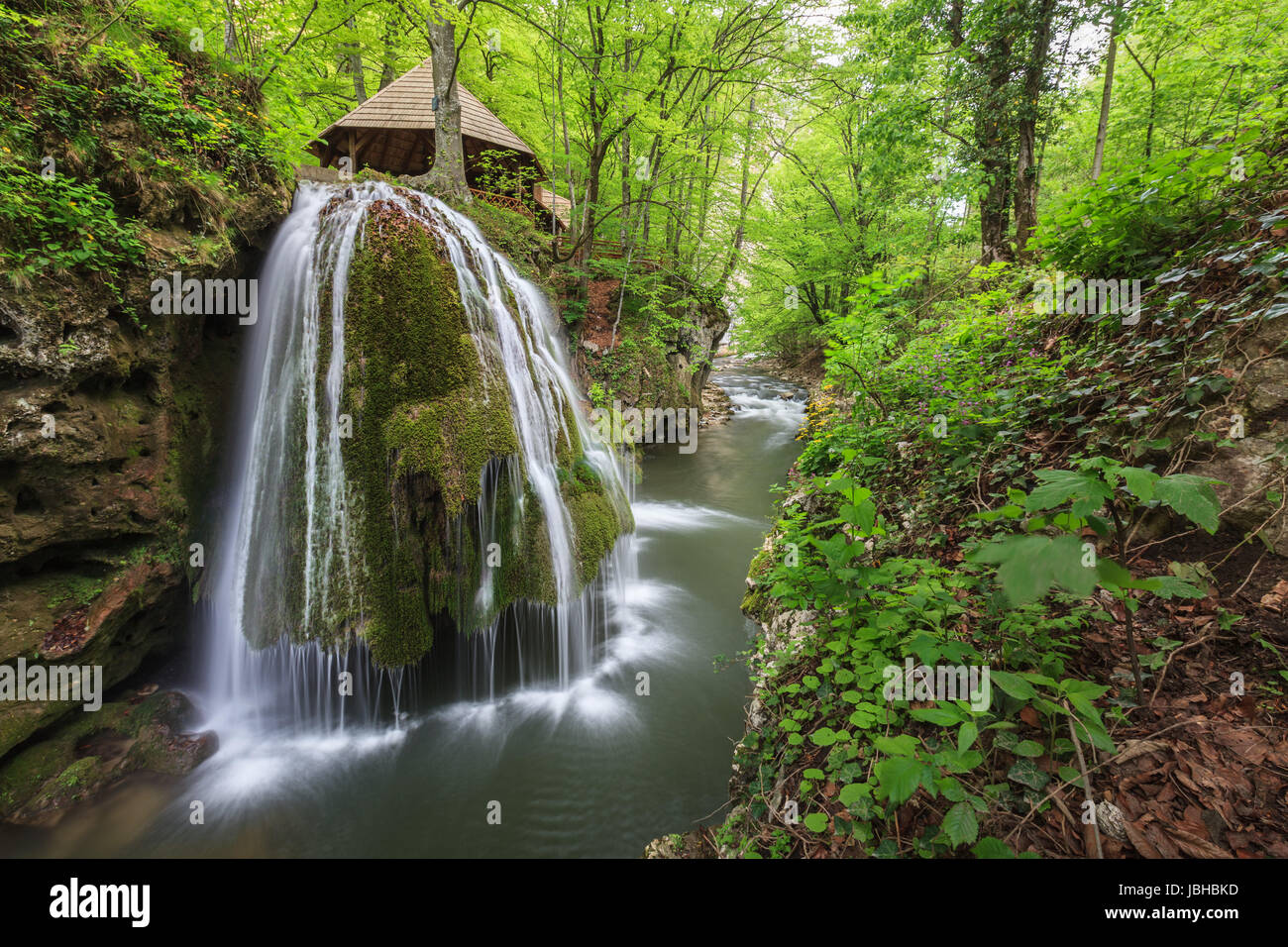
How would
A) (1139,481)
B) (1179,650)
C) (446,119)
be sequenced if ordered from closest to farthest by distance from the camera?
(1139,481) < (1179,650) < (446,119)

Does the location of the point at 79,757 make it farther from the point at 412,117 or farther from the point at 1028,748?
the point at 412,117

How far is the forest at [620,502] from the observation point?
1.84 metres

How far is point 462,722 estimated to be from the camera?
185 inches

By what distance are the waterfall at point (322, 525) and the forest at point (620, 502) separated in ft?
0.15

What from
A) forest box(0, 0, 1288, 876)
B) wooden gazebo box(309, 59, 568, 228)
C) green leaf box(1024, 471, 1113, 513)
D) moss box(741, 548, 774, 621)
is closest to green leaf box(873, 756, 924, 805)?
forest box(0, 0, 1288, 876)

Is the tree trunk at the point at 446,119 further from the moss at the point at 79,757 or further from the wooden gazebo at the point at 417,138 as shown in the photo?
the moss at the point at 79,757

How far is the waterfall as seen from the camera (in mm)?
4359

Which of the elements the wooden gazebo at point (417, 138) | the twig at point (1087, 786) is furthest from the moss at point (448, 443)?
the wooden gazebo at point (417, 138)

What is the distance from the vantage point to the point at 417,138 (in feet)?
41.7

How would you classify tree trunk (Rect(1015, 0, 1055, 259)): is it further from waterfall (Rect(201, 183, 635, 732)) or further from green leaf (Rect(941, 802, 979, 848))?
→ green leaf (Rect(941, 802, 979, 848))

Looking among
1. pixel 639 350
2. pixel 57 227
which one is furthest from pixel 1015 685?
pixel 639 350

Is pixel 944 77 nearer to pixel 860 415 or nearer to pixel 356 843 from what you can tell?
pixel 860 415

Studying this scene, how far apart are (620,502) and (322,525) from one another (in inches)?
158

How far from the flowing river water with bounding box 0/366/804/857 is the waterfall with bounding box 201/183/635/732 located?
12.6 inches
